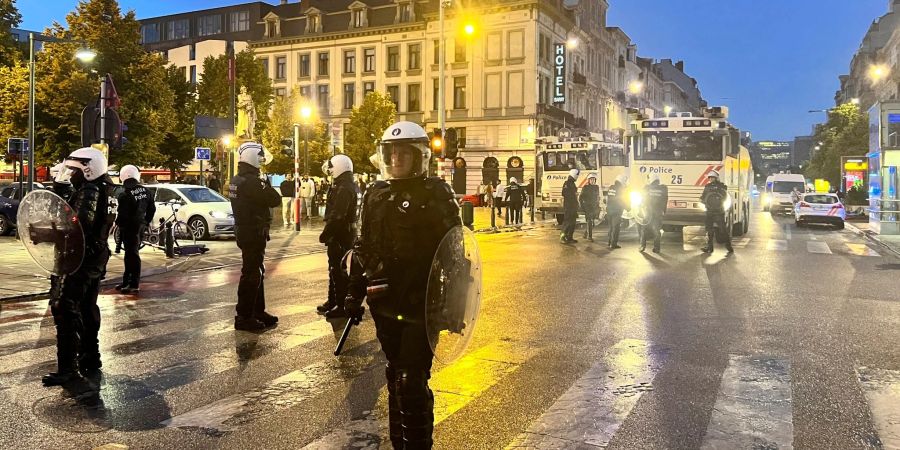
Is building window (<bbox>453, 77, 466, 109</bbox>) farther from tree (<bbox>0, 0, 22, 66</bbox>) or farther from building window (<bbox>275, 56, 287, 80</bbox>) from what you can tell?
tree (<bbox>0, 0, 22, 66</bbox>)

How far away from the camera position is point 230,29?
69000mm

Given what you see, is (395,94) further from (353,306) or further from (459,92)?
(353,306)

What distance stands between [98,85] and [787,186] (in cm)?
3552

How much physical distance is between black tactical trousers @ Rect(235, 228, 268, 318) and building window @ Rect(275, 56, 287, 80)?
58.4 meters

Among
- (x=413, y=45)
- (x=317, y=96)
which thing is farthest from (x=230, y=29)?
(x=413, y=45)

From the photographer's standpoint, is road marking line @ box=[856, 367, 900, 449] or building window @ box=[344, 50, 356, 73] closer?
road marking line @ box=[856, 367, 900, 449]

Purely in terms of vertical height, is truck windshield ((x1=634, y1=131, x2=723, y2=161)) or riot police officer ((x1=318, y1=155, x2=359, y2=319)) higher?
truck windshield ((x1=634, y1=131, x2=723, y2=161))

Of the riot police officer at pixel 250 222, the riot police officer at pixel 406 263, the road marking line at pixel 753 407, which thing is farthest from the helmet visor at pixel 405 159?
the riot police officer at pixel 250 222

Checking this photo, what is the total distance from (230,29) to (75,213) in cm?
6796

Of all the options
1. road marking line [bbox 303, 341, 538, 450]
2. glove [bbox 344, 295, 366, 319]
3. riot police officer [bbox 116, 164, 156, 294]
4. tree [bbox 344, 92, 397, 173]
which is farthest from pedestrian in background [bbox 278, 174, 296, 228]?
tree [bbox 344, 92, 397, 173]

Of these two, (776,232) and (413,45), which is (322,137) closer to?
(413,45)

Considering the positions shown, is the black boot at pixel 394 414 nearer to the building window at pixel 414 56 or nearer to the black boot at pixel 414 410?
the black boot at pixel 414 410

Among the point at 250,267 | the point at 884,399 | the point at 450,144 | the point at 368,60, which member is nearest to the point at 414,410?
the point at 884,399

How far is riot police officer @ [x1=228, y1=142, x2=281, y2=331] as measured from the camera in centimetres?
766
